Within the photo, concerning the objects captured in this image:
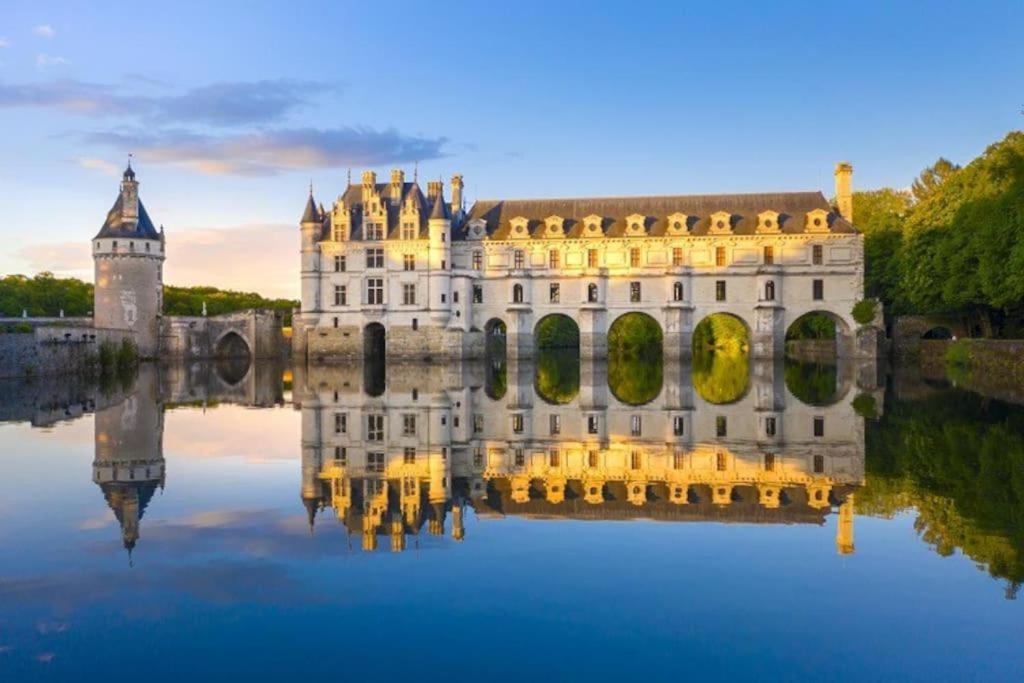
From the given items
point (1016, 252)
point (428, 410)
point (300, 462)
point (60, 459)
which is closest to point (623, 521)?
point (300, 462)

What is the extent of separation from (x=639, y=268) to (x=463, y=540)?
142ft

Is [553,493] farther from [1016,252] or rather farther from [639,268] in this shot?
[639,268]

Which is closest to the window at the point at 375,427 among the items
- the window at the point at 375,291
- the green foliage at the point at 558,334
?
the window at the point at 375,291

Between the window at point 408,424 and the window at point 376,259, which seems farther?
the window at point 376,259

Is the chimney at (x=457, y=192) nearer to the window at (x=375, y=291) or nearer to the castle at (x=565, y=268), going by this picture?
the castle at (x=565, y=268)

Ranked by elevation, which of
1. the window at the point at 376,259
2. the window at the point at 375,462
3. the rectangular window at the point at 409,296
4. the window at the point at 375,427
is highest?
the window at the point at 376,259

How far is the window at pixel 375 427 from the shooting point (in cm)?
1917

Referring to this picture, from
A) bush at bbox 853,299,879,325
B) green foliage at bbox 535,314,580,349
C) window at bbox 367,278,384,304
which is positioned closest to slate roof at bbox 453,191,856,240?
bush at bbox 853,299,879,325

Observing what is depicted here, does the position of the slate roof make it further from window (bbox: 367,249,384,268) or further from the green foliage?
the green foliage

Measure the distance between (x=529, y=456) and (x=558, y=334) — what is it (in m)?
73.8

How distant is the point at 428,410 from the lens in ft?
82.0

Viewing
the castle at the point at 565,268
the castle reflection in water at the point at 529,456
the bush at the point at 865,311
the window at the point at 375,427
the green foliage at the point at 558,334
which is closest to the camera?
the castle reflection in water at the point at 529,456

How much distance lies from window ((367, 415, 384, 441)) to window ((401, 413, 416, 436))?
50 cm

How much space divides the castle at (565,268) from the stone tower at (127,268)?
9.66 meters
